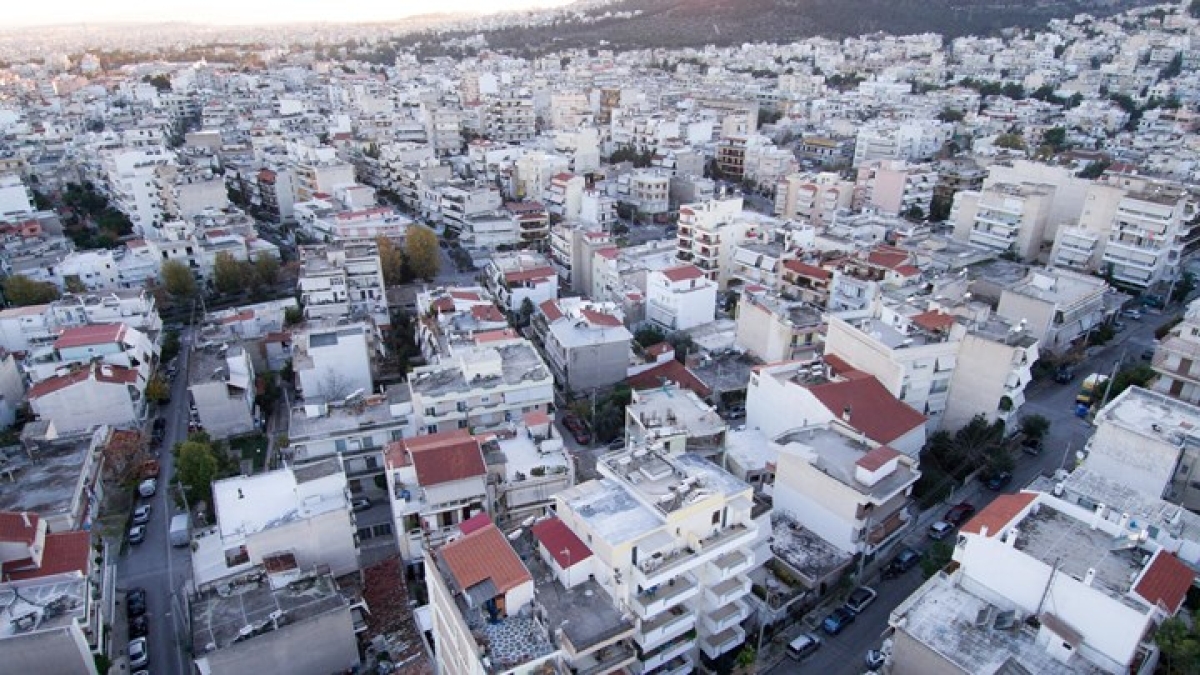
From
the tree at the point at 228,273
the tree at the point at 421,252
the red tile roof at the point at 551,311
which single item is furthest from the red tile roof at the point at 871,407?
the tree at the point at 228,273

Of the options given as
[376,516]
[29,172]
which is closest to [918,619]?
[376,516]

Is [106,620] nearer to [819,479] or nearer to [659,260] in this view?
[819,479]

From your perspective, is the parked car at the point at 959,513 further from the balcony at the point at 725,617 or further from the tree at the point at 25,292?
the tree at the point at 25,292

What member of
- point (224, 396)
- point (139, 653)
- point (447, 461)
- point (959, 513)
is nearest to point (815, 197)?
point (959, 513)

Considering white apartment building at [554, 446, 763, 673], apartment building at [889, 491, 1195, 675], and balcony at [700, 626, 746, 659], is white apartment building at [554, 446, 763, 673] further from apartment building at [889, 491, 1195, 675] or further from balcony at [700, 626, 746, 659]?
apartment building at [889, 491, 1195, 675]

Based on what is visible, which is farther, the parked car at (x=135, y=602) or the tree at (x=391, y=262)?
the tree at (x=391, y=262)

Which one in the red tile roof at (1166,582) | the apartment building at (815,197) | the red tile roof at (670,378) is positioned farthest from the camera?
the apartment building at (815,197)
